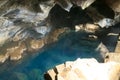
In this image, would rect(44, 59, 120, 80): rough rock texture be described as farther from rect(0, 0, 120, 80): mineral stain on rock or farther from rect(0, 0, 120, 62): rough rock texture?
rect(0, 0, 120, 62): rough rock texture

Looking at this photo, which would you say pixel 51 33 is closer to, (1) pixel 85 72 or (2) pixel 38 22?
(2) pixel 38 22

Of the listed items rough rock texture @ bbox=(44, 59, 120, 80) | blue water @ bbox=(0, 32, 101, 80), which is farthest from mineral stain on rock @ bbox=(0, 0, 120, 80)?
rough rock texture @ bbox=(44, 59, 120, 80)

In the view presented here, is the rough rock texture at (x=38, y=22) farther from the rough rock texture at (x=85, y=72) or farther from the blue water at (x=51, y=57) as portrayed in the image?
the rough rock texture at (x=85, y=72)

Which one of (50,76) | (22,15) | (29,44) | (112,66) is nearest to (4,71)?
(29,44)

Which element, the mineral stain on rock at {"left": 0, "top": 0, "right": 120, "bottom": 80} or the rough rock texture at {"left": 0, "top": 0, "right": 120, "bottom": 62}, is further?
the mineral stain on rock at {"left": 0, "top": 0, "right": 120, "bottom": 80}

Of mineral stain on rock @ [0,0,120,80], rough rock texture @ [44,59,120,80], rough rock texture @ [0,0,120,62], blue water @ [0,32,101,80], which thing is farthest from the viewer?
blue water @ [0,32,101,80]

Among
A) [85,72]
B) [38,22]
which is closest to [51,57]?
[38,22]

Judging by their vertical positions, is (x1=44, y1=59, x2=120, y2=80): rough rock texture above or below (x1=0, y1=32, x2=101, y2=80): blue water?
above
